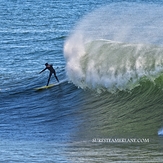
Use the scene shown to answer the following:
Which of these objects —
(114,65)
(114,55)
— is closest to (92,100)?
(114,65)

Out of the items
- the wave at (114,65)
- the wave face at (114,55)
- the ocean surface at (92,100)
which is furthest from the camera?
the wave face at (114,55)

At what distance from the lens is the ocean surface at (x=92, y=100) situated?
55.2ft

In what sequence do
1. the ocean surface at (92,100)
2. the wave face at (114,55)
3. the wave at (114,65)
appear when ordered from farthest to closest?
the wave face at (114,55), the wave at (114,65), the ocean surface at (92,100)

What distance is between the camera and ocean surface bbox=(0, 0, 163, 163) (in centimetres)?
1683

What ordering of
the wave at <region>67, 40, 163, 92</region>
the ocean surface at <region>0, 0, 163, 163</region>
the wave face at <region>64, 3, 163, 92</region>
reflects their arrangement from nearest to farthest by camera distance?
the ocean surface at <region>0, 0, 163, 163</region>
the wave at <region>67, 40, 163, 92</region>
the wave face at <region>64, 3, 163, 92</region>

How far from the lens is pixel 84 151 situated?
16.6m

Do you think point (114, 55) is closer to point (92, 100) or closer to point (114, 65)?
point (114, 65)

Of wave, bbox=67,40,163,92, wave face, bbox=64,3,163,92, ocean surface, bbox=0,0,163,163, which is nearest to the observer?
ocean surface, bbox=0,0,163,163

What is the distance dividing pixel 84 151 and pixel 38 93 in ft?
35.3

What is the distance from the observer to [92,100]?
24359 mm

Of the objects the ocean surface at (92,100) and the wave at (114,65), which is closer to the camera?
the ocean surface at (92,100)

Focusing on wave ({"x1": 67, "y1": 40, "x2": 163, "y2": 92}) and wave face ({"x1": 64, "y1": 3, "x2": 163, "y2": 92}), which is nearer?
wave ({"x1": 67, "y1": 40, "x2": 163, "y2": 92})

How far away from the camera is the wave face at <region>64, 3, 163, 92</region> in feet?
79.5

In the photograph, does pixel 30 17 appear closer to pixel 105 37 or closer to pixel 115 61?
pixel 105 37
